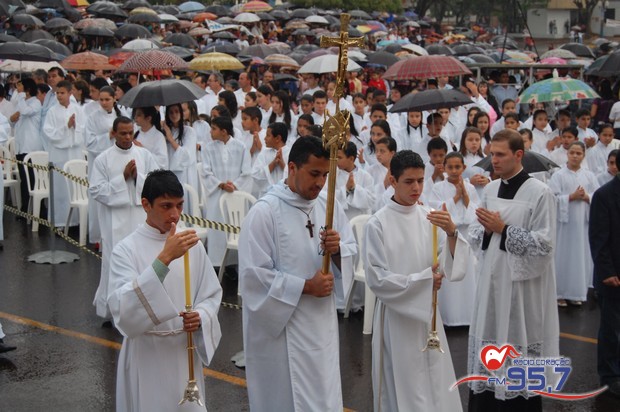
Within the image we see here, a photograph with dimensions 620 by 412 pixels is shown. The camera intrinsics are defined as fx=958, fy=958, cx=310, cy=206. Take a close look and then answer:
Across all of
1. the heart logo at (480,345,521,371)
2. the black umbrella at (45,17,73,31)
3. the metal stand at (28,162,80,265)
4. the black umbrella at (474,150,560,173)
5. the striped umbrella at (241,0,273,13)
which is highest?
the striped umbrella at (241,0,273,13)

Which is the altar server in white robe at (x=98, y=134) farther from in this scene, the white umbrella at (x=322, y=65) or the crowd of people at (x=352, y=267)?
the white umbrella at (x=322, y=65)

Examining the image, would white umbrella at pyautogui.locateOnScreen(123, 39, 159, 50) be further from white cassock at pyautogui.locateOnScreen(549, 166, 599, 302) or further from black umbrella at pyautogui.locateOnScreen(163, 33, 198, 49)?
white cassock at pyautogui.locateOnScreen(549, 166, 599, 302)

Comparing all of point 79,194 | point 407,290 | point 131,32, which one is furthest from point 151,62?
point 131,32

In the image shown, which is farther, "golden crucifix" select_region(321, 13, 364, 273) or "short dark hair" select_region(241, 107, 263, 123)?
"short dark hair" select_region(241, 107, 263, 123)

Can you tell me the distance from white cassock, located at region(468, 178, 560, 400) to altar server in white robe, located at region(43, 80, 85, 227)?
320 inches

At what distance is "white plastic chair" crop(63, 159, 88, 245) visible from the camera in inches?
487

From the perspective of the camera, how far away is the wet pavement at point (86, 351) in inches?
289

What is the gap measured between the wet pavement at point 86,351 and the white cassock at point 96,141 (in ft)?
3.66

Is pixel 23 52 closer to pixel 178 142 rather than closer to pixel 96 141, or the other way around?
pixel 96 141

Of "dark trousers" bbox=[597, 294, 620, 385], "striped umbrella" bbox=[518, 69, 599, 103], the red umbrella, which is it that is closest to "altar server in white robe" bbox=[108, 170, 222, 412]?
"dark trousers" bbox=[597, 294, 620, 385]

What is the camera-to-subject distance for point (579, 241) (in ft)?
35.5

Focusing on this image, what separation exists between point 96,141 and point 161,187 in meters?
7.33

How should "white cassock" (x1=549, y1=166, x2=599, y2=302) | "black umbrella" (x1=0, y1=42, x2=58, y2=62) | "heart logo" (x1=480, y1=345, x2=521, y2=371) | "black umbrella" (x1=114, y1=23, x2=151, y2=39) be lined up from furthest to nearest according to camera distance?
1. "black umbrella" (x1=114, y1=23, x2=151, y2=39)
2. "black umbrella" (x1=0, y1=42, x2=58, y2=62)
3. "white cassock" (x1=549, y1=166, x2=599, y2=302)
4. "heart logo" (x1=480, y1=345, x2=521, y2=371)

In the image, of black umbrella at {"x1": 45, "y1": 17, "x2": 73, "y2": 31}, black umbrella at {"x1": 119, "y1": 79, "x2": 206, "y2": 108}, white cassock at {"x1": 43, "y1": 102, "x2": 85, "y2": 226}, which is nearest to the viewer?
black umbrella at {"x1": 119, "y1": 79, "x2": 206, "y2": 108}
